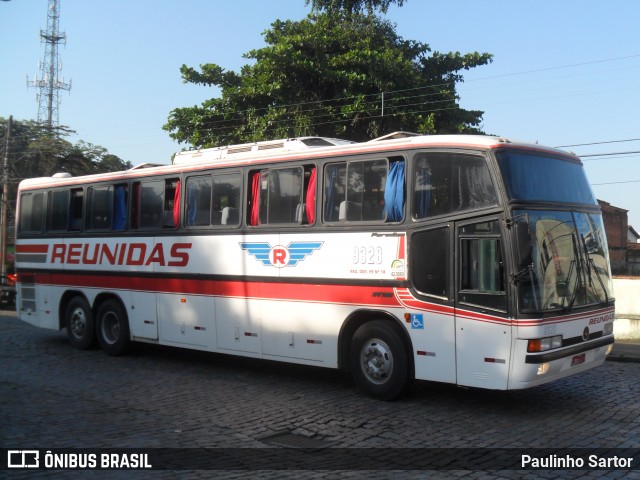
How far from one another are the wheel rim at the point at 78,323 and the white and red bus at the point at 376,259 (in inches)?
46.8

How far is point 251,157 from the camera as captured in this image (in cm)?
1091

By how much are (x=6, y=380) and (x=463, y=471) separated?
761 centimetres

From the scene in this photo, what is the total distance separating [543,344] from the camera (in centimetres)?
785

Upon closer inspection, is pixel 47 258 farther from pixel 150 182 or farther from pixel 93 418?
pixel 93 418

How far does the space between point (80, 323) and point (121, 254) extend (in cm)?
216

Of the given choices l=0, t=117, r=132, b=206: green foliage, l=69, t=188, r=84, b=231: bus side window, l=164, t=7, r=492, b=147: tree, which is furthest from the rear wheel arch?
l=0, t=117, r=132, b=206: green foliage

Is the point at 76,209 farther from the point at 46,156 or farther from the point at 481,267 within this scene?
the point at 46,156

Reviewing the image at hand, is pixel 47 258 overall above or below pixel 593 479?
above

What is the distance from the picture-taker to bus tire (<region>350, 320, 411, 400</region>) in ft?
29.3

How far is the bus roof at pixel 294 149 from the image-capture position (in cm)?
860

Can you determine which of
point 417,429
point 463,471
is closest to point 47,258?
point 417,429

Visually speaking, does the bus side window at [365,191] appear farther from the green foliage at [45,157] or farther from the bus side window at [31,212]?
the green foliage at [45,157]

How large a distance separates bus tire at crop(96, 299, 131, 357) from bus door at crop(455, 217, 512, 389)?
722 centimetres

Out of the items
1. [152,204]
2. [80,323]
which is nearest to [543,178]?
[152,204]
